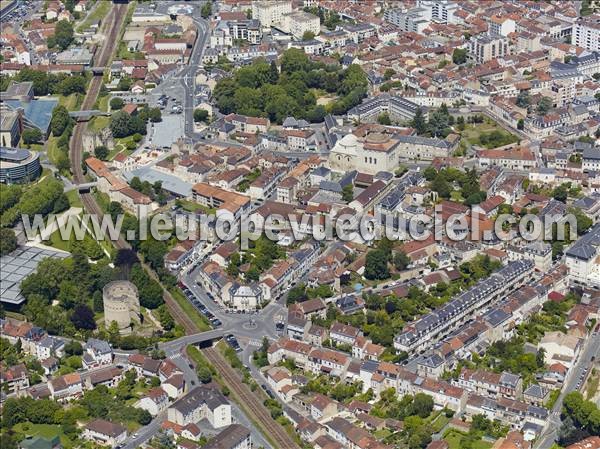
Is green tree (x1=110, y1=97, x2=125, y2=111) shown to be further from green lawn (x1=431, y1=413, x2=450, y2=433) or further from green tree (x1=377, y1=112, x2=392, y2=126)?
green lawn (x1=431, y1=413, x2=450, y2=433)

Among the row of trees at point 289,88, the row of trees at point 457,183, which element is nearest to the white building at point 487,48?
the row of trees at point 289,88

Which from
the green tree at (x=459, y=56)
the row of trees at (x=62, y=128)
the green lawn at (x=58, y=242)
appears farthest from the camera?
the green tree at (x=459, y=56)

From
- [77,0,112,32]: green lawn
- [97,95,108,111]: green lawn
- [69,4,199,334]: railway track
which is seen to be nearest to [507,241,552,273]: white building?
[69,4,199,334]: railway track

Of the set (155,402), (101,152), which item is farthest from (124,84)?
(155,402)

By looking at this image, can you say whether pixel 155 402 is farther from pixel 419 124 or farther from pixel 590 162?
pixel 419 124

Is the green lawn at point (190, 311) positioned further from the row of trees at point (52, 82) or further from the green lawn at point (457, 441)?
the row of trees at point (52, 82)

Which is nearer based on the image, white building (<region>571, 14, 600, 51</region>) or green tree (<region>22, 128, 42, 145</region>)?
green tree (<region>22, 128, 42, 145</region>)

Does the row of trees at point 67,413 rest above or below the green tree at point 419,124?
above
